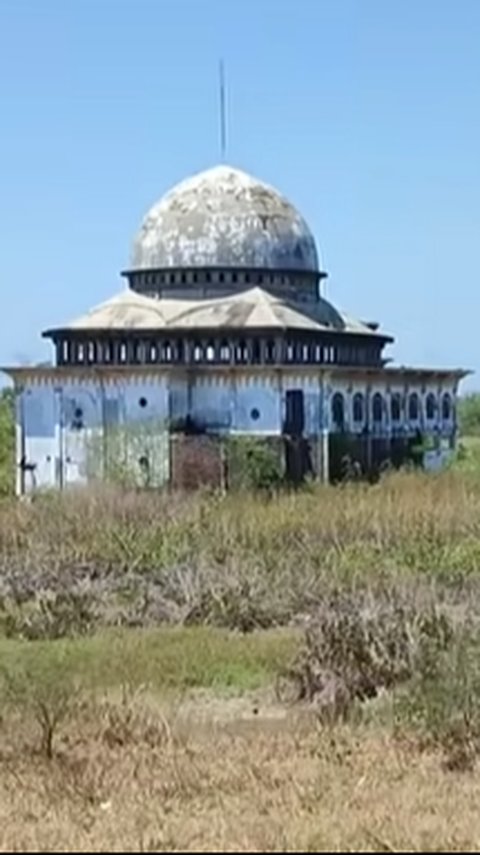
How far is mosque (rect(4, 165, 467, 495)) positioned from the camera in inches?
1481

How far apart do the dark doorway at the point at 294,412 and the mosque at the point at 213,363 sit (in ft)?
0.11

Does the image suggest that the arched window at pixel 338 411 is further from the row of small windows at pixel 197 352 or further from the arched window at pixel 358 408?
the row of small windows at pixel 197 352

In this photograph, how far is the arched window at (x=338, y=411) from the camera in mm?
38719

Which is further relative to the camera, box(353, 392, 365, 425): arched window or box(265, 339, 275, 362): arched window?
box(353, 392, 365, 425): arched window

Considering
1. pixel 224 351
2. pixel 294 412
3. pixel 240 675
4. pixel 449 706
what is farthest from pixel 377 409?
pixel 449 706

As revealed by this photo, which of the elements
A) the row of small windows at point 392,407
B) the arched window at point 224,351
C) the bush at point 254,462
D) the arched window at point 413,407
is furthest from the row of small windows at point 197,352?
the arched window at point 413,407

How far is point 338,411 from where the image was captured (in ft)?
128

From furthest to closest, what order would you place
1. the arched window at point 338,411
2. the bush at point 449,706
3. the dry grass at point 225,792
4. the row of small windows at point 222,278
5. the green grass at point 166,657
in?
the row of small windows at point 222,278 → the arched window at point 338,411 → the green grass at point 166,657 → the bush at point 449,706 → the dry grass at point 225,792

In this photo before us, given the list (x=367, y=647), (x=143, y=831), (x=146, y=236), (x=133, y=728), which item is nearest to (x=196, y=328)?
(x=146, y=236)

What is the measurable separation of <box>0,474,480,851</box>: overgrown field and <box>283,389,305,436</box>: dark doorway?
7706 mm

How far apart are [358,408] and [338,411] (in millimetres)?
1335

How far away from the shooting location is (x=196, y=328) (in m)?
38.7

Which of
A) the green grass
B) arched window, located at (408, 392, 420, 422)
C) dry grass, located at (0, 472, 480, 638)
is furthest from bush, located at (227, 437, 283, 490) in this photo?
the green grass

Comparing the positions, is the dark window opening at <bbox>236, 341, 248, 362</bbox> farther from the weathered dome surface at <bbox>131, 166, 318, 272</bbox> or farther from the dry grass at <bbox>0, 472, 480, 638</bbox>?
the dry grass at <bbox>0, 472, 480, 638</bbox>
